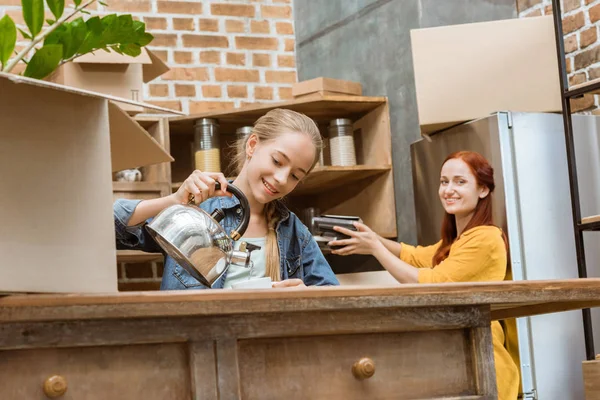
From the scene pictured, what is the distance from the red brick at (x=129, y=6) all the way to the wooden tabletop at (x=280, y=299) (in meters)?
3.26

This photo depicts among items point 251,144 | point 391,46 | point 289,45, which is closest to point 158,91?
point 289,45

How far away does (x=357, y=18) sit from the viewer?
4.43 m

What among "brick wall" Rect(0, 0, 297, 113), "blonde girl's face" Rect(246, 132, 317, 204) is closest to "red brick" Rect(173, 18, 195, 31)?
"brick wall" Rect(0, 0, 297, 113)

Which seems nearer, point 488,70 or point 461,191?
point 461,191

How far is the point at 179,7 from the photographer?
4.48m

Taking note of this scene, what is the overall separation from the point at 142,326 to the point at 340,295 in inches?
11.0

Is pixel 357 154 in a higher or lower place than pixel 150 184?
higher

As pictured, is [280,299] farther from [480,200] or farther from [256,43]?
[256,43]

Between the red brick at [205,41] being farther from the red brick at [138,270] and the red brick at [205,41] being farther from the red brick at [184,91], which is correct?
the red brick at [138,270]

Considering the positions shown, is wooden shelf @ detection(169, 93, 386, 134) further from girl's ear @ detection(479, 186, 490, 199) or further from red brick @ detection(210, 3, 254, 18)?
girl's ear @ detection(479, 186, 490, 199)

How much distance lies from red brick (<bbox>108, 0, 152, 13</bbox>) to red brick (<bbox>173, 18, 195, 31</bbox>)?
0.45ft

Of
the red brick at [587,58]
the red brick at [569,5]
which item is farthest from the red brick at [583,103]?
the red brick at [569,5]

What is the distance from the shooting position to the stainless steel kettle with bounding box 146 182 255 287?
155 centimetres

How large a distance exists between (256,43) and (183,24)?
38cm
